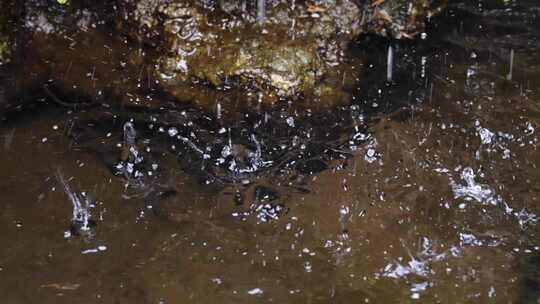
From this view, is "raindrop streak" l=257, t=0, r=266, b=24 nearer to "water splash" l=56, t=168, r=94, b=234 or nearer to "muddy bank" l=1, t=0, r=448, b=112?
"muddy bank" l=1, t=0, r=448, b=112

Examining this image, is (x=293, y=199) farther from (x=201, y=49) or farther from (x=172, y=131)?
(x=201, y=49)

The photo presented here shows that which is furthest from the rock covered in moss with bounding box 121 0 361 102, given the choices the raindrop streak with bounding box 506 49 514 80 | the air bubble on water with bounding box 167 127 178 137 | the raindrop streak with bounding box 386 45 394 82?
the raindrop streak with bounding box 506 49 514 80

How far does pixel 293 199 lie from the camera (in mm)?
4402

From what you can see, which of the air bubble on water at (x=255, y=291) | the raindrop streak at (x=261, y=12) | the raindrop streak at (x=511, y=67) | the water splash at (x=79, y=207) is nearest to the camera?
the air bubble on water at (x=255, y=291)

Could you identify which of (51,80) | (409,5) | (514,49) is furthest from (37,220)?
(514,49)

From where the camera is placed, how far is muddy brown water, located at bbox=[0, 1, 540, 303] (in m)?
3.66

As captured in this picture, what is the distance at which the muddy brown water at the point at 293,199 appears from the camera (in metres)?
3.66

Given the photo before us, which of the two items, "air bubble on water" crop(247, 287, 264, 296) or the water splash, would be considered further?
the water splash

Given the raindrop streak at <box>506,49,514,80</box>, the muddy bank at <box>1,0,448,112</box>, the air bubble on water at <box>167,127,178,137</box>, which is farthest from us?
the raindrop streak at <box>506,49,514,80</box>

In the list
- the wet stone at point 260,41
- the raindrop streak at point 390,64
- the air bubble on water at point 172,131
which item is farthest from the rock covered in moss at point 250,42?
the air bubble on water at point 172,131

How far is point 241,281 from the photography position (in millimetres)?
3672

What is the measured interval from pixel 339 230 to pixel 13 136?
10.0 ft

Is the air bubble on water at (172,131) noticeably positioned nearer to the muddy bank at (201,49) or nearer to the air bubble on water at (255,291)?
the muddy bank at (201,49)

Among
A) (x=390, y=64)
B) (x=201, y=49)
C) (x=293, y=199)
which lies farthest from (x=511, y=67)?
(x=201, y=49)
